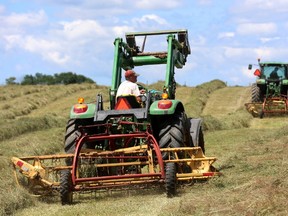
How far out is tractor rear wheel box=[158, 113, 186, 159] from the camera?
8.43 meters

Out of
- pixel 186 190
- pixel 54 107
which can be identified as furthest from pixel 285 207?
pixel 54 107

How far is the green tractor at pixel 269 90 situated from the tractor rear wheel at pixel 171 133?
13.5 m

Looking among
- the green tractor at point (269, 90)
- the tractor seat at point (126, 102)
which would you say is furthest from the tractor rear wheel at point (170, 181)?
the green tractor at point (269, 90)

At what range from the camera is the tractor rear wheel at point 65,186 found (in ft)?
24.5

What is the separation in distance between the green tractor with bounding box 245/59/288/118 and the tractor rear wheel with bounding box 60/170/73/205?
49.1 ft

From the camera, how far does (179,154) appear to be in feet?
28.3

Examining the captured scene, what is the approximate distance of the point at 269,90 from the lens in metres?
23.4

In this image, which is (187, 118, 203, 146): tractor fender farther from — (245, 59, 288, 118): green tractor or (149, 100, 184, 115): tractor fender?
(245, 59, 288, 118): green tractor

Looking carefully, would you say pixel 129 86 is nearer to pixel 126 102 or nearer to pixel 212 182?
pixel 126 102

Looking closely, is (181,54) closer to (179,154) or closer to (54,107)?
(179,154)

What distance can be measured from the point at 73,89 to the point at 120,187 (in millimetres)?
28738

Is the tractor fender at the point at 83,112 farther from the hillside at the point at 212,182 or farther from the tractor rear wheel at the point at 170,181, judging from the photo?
the tractor rear wheel at the point at 170,181

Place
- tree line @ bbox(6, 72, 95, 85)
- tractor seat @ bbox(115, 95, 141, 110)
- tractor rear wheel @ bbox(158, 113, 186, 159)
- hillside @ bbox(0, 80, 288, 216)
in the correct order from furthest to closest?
1. tree line @ bbox(6, 72, 95, 85)
2. tractor seat @ bbox(115, 95, 141, 110)
3. tractor rear wheel @ bbox(158, 113, 186, 159)
4. hillside @ bbox(0, 80, 288, 216)

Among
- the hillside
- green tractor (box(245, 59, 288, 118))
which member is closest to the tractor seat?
the hillside
